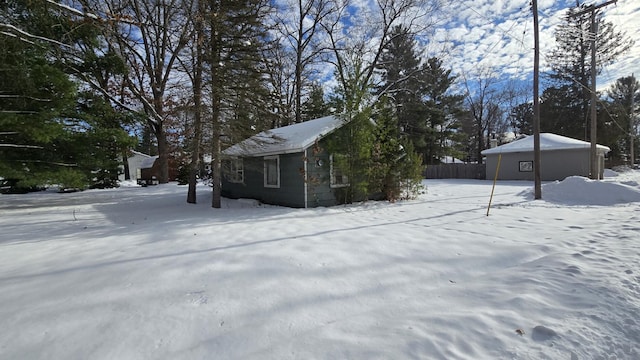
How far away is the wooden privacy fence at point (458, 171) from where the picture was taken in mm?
25184

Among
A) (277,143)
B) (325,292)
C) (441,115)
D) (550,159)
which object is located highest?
(441,115)

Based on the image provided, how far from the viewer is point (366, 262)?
409 cm

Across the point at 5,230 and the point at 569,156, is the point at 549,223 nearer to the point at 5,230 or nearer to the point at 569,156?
the point at 5,230

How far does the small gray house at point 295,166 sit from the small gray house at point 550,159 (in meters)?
17.6

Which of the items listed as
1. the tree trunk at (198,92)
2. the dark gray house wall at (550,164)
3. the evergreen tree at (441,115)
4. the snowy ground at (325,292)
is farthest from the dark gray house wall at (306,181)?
the evergreen tree at (441,115)

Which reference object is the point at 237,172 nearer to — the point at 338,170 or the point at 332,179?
the point at 332,179

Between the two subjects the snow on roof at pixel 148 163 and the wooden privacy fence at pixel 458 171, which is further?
the snow on roof at pixel 148 163

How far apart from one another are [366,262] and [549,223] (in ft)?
16.4

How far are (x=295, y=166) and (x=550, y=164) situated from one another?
63.9ft

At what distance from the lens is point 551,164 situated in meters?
20.2

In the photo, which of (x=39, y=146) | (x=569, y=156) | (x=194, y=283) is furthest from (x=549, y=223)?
(x=569, y=156)

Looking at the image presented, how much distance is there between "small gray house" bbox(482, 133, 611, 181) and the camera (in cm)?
1914

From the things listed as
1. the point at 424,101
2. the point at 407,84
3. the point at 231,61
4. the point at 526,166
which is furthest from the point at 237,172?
the point at 424,101

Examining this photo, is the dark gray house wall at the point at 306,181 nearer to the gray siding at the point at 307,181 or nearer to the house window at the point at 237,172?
the gray siding at the point at 307,181
